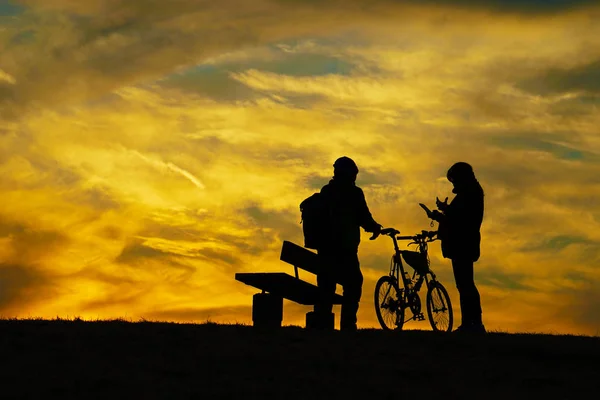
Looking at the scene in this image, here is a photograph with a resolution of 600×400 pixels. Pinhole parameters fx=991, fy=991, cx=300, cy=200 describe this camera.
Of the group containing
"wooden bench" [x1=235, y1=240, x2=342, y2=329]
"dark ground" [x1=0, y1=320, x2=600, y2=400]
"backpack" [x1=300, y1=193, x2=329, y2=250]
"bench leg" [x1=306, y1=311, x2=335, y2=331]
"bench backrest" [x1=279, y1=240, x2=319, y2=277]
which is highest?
"backpack" [x1=300, y1=193, x2=329, y2=250]

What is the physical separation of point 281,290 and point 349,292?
3.78ft

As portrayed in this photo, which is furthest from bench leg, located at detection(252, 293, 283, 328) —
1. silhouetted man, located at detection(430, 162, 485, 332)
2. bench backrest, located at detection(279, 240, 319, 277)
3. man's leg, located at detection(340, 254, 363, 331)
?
silhouetted man, located at detection(430, 162, 485, 332)

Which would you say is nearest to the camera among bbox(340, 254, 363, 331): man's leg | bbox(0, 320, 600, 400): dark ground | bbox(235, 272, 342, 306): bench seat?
bbox(0, 320, 600, 400): dark ground

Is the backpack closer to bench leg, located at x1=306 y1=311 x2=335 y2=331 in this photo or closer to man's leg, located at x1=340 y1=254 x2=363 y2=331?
man's leg, located at x1=340 y1=254 x2=363 y2=331

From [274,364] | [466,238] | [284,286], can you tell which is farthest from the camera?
[466,238]

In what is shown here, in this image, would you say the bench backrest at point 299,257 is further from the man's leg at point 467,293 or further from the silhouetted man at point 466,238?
the man's leg at point 467,293

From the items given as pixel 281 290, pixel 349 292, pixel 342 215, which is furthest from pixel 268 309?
pixel 342 215

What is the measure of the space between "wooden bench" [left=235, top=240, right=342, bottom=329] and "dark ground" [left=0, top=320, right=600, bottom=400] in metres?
1.26

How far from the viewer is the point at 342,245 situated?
16.4 meters

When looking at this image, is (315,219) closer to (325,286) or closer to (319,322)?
(325,286)

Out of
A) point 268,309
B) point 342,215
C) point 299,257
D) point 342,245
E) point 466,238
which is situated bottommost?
point 268,309

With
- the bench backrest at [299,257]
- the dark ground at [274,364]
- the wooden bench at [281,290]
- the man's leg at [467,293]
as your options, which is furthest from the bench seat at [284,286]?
the man's leg at [467,293]

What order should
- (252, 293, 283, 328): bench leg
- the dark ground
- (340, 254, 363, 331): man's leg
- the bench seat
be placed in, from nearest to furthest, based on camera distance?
1. the dark ground
2. the bench seat
3. (252, 293, 283, 328): bench leg
4. (340, 254, 363, 331): man's leg

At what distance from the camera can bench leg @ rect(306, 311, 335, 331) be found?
16328 mm
